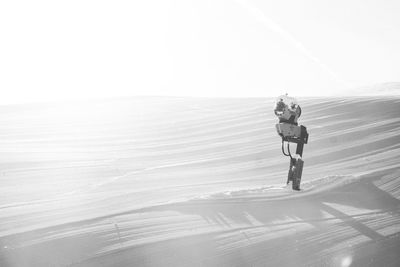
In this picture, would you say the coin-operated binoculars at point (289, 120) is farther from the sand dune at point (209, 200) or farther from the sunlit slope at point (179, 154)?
the sunlit slope at point (179, 154)

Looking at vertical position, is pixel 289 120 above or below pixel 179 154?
above

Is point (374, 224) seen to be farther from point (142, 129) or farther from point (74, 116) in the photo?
point (74, 116)

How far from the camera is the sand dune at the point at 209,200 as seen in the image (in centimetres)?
717

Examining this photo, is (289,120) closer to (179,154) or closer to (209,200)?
(209,200)

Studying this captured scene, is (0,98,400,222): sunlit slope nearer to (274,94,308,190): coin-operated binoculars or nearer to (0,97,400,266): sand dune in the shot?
(0,97,400,266): sand dune

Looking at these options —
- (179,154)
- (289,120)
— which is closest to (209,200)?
(289,120)

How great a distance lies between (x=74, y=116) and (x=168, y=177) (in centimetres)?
2726

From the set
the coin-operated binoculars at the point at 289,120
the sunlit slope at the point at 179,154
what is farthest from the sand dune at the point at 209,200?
the coin-operated binoculars at the point at 289,120

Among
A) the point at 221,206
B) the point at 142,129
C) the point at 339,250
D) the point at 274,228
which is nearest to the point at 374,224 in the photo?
the point at 339,250

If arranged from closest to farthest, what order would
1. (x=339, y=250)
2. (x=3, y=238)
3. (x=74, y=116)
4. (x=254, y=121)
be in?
(x=339, y=250) < (x=3, y=238) < (x=254, y=121) < (x=74, y=116)

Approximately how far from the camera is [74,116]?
38.6 m

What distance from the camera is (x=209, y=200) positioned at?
367 inches

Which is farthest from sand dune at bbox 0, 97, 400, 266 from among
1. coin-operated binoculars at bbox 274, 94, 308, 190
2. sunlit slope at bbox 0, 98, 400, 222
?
coin-operated binoculars at bbox 274, 94, 308, 190

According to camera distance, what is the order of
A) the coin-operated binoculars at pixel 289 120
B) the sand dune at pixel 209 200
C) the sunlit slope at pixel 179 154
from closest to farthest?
1. the sand dune at pixel 209 200
2. the coin-operated binoculars at pixel 289 120
3. the sunlit slope at pixel 179 154
